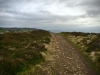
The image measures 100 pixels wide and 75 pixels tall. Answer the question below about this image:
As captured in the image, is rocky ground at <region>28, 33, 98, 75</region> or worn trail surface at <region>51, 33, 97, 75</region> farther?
worn trail surface at <region>51, 33, 97, 75</region>

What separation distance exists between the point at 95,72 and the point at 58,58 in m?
5.20

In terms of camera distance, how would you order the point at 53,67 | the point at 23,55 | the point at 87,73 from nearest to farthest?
the point at 87,73 → the point at 53,67 → the point at 23,55

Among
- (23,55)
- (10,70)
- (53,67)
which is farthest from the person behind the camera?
(23,55)

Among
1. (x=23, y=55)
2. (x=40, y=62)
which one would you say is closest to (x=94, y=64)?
(x=40, y=62)

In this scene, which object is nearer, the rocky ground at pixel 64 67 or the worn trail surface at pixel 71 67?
the rocky ground at pixel 64 67

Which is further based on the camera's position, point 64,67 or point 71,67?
point 71,67

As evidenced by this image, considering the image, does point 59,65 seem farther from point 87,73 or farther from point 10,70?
point 10,70

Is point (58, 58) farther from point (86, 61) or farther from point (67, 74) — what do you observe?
point (67, 74)

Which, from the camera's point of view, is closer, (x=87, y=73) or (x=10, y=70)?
(x=10, y=70)

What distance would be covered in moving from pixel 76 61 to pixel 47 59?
3.24 m

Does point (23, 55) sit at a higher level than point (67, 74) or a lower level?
higher

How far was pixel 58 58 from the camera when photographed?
18.6 m

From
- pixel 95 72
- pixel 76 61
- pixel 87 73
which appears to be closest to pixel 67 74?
pixel 87 73

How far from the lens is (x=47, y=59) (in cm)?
1773
